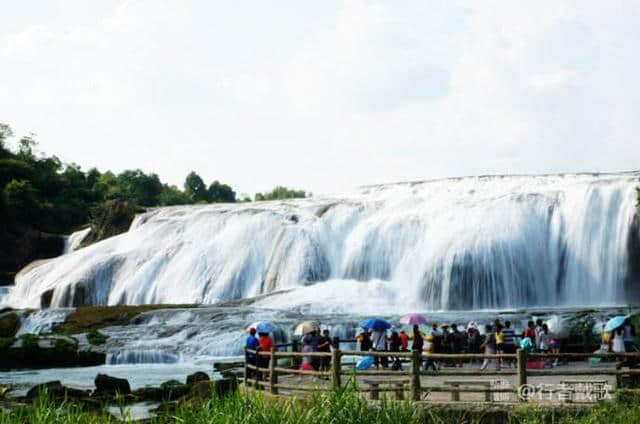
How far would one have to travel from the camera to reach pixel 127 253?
5447cm

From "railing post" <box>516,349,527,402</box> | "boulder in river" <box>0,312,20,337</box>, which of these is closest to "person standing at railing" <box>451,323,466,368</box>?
"railing post" <box>516,349,527,402</box>

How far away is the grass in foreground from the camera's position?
1130 centimetres

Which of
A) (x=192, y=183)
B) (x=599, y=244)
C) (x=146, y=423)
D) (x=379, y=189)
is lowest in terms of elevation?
(x=146, y=423)

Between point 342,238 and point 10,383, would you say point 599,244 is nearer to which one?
point 342,238

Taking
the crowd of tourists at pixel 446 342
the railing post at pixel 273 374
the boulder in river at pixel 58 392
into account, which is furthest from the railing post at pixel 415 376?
the boulder in river at pixel 58 392

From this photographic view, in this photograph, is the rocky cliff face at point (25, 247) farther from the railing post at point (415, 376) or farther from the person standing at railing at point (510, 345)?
the railing post at point (415, 376)

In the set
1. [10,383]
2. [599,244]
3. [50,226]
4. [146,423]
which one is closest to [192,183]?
[50,226]

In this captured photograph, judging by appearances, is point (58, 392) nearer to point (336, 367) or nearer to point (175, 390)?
point (175, 390)

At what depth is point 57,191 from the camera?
3553 inches

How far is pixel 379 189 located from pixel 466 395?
38.9 metres

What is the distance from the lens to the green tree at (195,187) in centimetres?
12675

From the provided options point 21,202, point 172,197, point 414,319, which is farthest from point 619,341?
point 172,197

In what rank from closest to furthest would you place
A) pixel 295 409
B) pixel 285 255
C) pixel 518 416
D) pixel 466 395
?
pixel 295 409
pixel 518 416
pixel 466 395
pixel 285 255

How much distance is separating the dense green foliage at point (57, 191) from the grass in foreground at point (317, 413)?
5525 cm
